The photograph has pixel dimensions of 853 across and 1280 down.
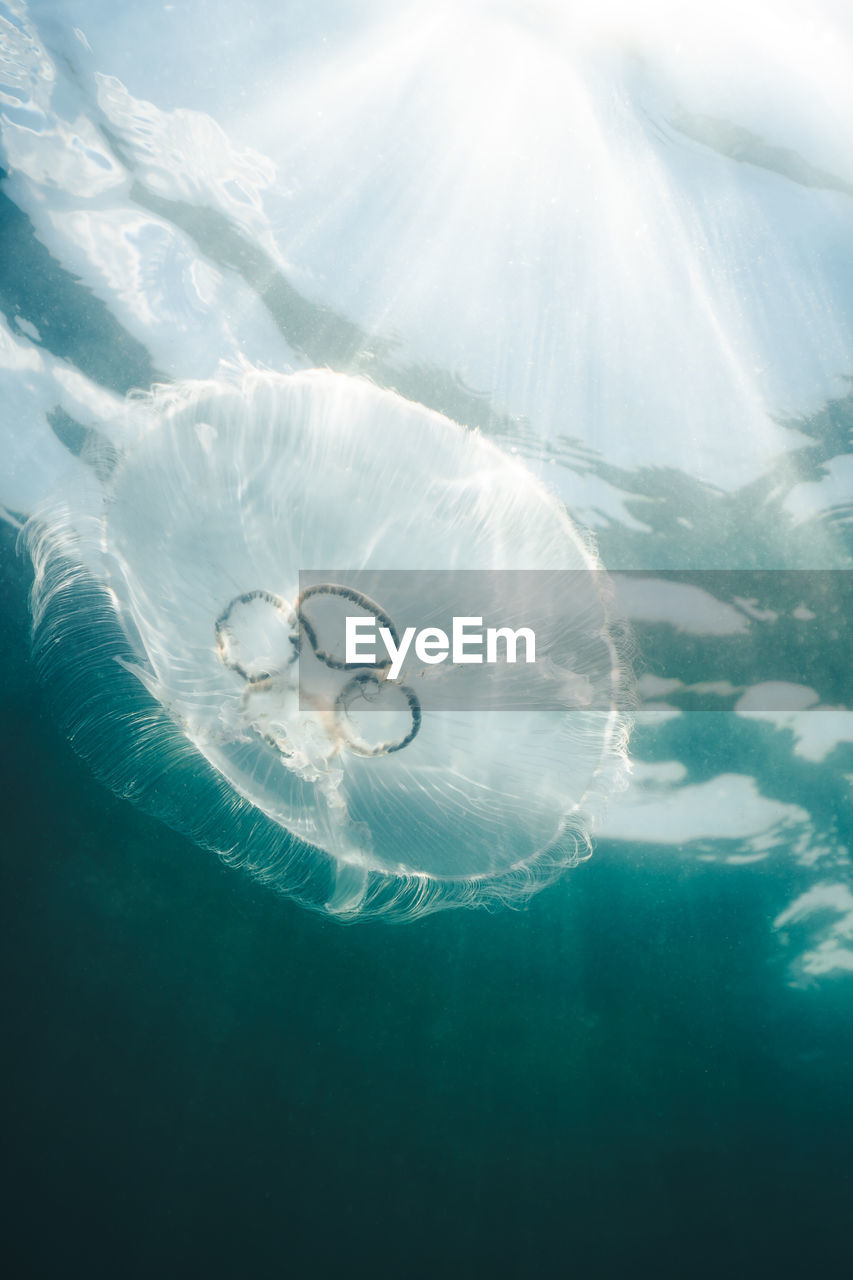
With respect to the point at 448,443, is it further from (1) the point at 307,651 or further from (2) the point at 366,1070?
(2) the point at 366,1070

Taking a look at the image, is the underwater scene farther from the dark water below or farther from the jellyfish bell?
the dark water below

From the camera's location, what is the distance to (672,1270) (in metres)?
20.6

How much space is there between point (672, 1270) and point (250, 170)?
2880 centimetres

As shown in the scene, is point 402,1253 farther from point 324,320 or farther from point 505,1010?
point 324,320

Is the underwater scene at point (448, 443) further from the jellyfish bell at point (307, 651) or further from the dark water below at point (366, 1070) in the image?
the dark water below at point (366, 1070)

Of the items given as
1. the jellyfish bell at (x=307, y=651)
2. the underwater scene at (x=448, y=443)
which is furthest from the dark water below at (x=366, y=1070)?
the jellyfish bell at (x=307, y=651)

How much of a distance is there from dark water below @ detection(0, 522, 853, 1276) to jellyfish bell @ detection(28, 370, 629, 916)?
9.31 meters

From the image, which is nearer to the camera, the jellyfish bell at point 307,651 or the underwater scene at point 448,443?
the jellyfish bell at point 307,651

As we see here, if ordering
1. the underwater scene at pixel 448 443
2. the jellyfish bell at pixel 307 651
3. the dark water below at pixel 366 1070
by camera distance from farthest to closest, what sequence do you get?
the dark water below at pixel 366 1070
the underwater scene at pixel 448 443
the jellyfish bell at pixel 307 651

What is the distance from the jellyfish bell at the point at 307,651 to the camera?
2.92 meters

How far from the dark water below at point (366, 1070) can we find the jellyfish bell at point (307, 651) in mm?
9309

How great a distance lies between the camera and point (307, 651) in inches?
133

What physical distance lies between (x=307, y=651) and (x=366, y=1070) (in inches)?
729

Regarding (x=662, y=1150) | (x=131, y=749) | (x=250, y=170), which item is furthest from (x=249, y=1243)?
(x=250, y=170)
